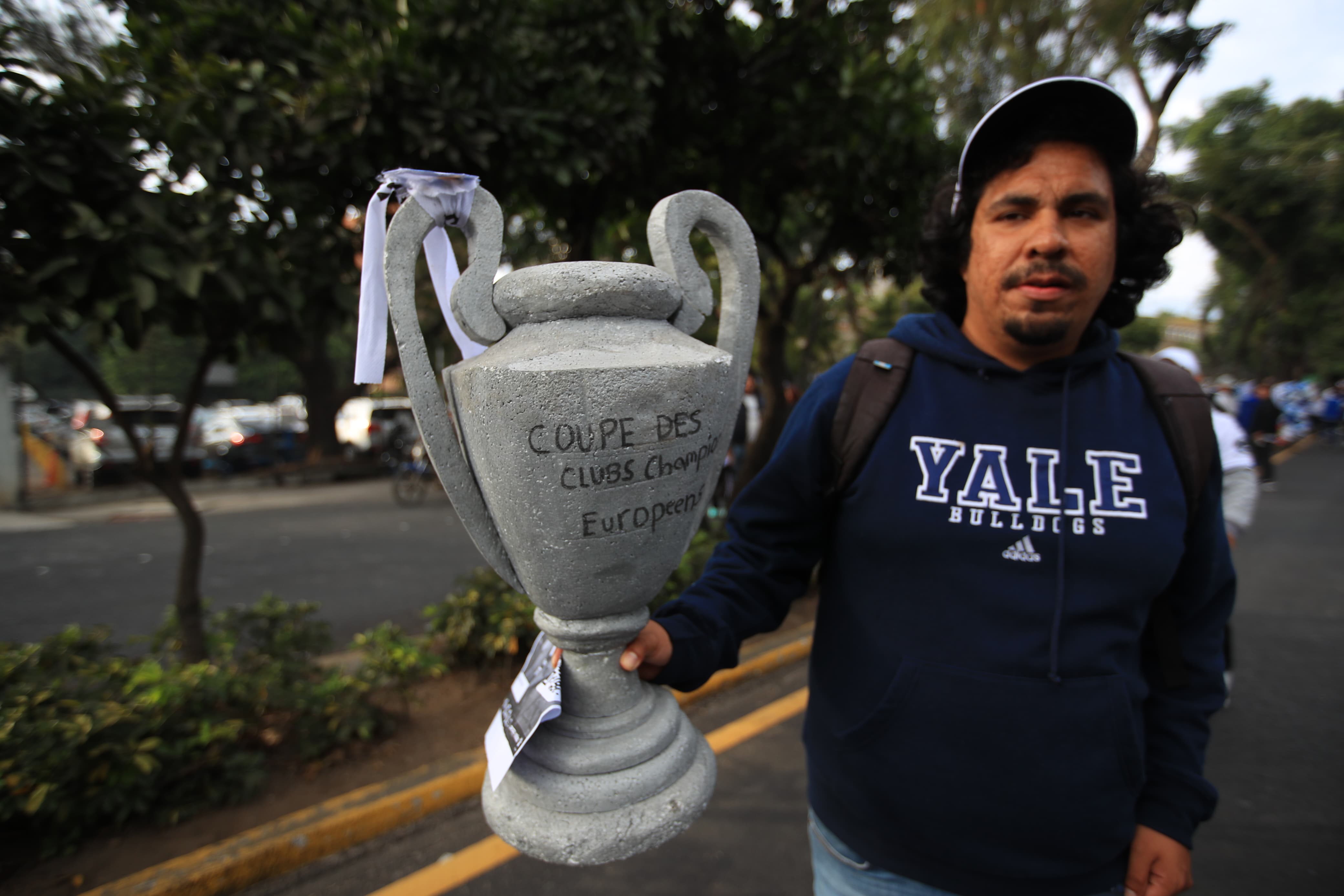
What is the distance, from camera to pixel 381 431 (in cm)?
1577

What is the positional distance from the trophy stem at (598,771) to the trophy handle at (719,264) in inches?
19.3

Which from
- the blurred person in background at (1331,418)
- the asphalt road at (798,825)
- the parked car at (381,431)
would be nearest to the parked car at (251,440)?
the parked car at (381,431)

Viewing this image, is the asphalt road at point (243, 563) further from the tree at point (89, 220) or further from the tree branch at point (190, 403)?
the tree at point (89, 220)

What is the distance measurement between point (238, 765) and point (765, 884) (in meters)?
1.99

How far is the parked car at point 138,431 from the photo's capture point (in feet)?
40.9

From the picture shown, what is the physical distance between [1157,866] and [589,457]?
1.24 metres

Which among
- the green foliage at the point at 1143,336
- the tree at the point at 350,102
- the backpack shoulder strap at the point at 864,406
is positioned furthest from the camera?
the green foliage at the point at 1143,336

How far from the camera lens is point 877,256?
558 centimetres

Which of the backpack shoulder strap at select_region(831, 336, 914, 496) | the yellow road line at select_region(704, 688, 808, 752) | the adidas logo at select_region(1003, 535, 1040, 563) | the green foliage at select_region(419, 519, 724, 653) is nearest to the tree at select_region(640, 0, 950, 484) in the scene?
the yellow road line at select_region(704, 688, 808, 752)

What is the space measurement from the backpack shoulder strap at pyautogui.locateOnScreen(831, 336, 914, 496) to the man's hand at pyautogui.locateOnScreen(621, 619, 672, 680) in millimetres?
423

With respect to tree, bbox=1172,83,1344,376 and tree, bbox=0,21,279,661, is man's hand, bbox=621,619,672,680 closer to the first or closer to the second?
tree, bbox=0,21,279,661

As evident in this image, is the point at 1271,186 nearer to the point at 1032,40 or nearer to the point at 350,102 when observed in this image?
the point at 1032,40

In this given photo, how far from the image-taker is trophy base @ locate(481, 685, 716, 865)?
3.64 feet

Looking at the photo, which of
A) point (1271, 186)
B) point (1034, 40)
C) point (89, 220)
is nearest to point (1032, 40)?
point (1034, 40)
